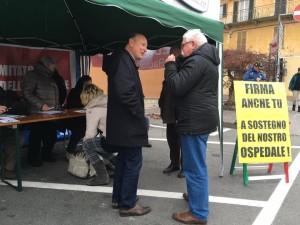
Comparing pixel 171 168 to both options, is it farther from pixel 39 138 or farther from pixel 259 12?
pixel 259 12

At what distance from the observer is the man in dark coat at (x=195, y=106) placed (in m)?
3.87

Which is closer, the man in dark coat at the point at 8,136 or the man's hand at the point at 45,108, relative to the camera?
the man in dark coat at the point at 8,136

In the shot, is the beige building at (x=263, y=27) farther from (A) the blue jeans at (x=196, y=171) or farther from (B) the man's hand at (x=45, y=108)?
(A) the blue jeans at (x=196, y=171)

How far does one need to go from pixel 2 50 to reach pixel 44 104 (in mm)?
1286

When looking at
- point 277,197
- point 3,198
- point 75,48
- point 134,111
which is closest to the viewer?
point 134,111

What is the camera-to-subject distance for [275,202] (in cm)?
493

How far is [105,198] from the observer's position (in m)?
4.81

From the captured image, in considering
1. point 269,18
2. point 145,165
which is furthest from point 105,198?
point 269,18

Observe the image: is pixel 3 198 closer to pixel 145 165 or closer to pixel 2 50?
pixel 145 165

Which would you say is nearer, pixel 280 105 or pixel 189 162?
pixel 189 162

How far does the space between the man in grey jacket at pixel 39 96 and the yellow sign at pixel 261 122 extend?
8.96ft

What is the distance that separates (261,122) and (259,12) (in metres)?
33.7

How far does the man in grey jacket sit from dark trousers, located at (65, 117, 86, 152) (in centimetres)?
30

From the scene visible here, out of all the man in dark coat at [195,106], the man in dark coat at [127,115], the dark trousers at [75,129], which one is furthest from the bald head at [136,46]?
the dark trousers at [75,129]
